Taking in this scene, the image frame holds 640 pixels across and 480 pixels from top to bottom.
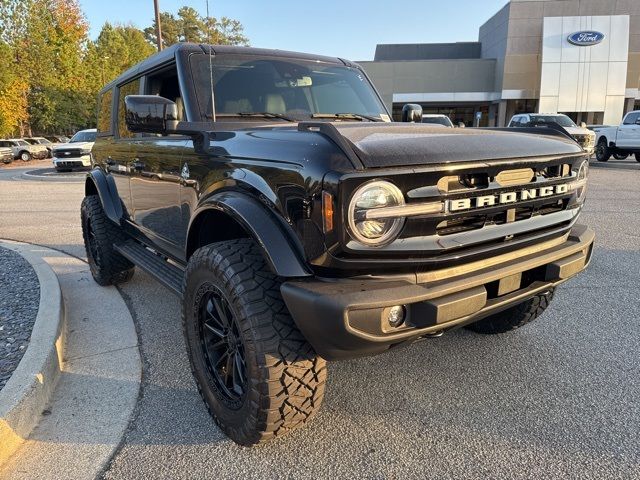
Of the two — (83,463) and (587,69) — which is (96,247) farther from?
(587,69)

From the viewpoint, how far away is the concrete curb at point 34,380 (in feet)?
Result: 7.69

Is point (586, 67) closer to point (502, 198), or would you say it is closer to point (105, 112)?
point (105, 112)

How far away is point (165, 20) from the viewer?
56.9m

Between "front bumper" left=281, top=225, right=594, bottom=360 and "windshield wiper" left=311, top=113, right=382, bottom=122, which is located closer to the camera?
"front bumper" left=281, top=225, right=594, bottom=360

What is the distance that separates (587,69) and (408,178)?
1689 inches

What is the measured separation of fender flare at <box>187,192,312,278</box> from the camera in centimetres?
199

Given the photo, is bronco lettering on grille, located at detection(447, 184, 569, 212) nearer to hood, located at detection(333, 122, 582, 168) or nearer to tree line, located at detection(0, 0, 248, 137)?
hood, located at detection(333, 122, 582, 168)

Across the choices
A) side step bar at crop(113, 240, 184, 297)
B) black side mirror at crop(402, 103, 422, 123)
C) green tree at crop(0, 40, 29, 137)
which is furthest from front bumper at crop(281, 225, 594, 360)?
green tree at crop(0, 40, 29, 137)

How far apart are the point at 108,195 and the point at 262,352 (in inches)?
124

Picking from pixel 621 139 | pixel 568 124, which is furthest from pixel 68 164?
pixel 621 139

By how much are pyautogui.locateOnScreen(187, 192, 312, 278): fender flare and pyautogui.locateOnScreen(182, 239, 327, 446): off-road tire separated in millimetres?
158

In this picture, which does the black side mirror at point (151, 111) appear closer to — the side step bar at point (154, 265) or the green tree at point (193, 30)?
the side step bar at point (154, 265)

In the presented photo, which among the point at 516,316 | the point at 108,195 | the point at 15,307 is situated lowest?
the point at 15,307

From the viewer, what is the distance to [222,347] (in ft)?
8.31
